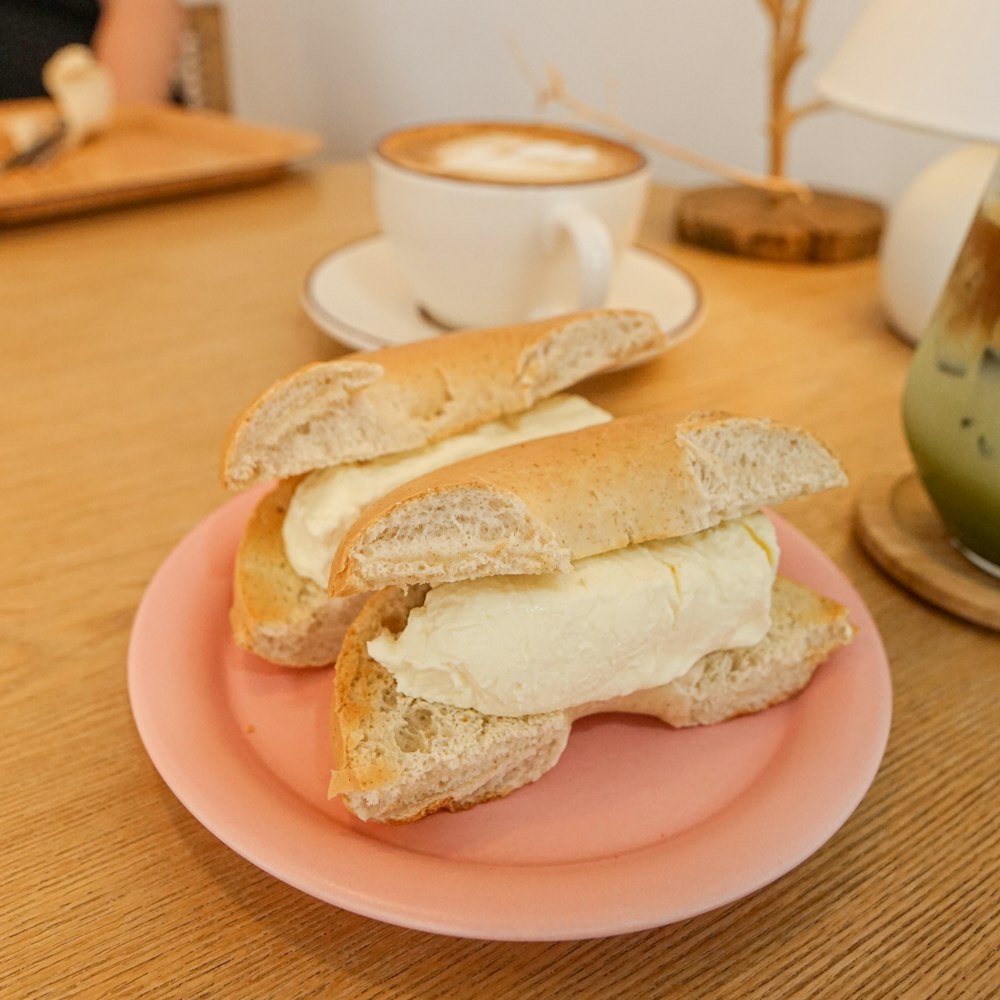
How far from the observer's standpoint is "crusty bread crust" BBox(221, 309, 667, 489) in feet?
2.43

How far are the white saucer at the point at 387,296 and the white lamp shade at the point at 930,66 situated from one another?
34 centimetres

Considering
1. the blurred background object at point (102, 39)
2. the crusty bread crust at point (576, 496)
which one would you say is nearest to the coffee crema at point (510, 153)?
the crusty bread crust at point (576, 496)

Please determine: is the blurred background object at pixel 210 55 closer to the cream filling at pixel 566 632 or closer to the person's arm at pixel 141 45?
the person's arm at pixel 141 45

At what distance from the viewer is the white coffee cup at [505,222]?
1.16 metres

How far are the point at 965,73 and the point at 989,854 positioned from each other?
808mm

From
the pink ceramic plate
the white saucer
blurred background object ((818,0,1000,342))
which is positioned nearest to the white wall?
blurred background object ((818,0,1000,342))

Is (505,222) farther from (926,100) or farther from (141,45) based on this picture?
(141,45)

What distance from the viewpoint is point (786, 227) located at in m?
1.65

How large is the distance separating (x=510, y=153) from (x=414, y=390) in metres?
0.69

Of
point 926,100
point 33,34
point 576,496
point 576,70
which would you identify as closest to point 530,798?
point 576,496

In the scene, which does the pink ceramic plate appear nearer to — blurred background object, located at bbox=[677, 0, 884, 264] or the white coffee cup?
the white coffee cup

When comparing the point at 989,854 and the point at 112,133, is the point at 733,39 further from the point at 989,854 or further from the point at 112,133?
the point at 989,854

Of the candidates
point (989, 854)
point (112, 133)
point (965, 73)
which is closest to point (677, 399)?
point (965, 73)

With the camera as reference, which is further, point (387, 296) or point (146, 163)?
point (146, 163)
